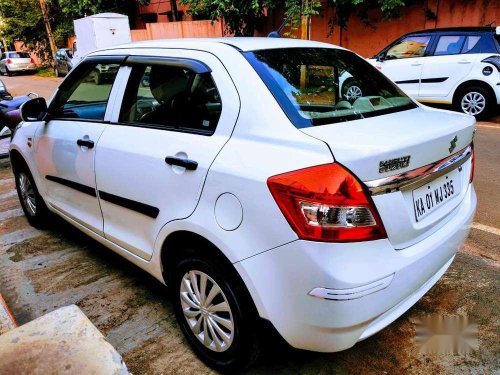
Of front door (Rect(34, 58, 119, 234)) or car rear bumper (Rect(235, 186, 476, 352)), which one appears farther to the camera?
front door (Rect(34, 58, 119, 234))

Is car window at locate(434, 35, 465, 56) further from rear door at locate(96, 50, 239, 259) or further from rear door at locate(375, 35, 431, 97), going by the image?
rear door at locate(96, 50, 239, 259)

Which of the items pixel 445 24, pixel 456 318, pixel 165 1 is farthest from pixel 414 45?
pixel 165 1

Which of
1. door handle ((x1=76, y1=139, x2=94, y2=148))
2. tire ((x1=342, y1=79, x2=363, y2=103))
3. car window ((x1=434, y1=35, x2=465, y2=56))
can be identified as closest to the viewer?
tire ((x1=342, y1=79, x2=363, y2=103))

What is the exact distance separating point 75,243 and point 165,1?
22653mm

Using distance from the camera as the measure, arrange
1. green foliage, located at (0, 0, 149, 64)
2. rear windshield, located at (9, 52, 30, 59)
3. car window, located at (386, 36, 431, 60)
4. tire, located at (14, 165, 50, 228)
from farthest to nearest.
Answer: rear windshield, located at (9, 52, 30, 59), green foliage, located at (0, 0, 149, 64), car window, located at (386, 36, 431, 60), tire, located at (14, 165, 50, 228)

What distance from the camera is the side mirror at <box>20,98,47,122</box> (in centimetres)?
344

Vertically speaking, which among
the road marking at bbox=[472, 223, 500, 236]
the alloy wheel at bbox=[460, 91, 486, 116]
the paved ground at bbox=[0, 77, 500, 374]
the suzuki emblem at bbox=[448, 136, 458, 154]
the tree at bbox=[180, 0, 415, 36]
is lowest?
the road marking at bbox=[472, 223, 500, 236]

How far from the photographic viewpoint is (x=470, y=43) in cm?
792

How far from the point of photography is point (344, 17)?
43.1 ft

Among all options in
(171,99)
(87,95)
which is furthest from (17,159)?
(171,99)

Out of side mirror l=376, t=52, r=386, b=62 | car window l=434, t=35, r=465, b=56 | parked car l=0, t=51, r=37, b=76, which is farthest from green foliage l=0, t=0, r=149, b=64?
car window l=434, t=35, r=465, b=56

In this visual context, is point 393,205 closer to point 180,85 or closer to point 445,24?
point 180,85

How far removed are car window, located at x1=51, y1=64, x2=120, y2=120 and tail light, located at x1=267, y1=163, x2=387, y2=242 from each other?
1.72 m

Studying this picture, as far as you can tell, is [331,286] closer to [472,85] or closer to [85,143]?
[85,143]
